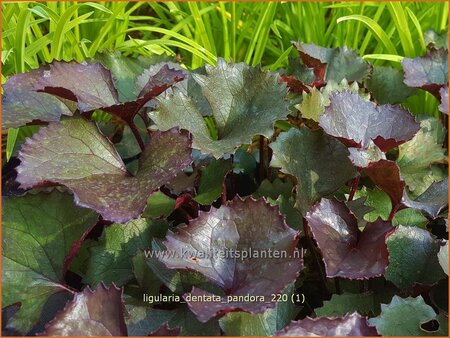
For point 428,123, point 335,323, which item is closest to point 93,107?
point 335,323

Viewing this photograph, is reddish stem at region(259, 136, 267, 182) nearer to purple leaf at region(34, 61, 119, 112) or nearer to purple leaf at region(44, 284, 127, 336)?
purple leaf at region(34, 61, 119, 112)

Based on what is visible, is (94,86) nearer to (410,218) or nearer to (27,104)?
(27,104)

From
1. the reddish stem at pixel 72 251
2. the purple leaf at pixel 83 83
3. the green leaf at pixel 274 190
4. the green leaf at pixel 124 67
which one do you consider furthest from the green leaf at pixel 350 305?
the green leaf at pixel 124 67

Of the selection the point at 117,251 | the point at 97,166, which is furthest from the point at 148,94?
the point at 117,251

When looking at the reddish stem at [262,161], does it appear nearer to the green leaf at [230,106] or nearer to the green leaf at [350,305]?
the green leaf at [230,106]

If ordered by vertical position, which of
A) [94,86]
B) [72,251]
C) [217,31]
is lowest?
[217,31]
